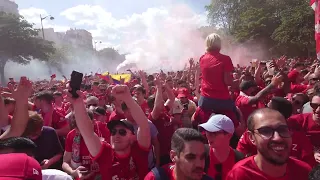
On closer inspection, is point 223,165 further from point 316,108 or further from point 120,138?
point 316,108

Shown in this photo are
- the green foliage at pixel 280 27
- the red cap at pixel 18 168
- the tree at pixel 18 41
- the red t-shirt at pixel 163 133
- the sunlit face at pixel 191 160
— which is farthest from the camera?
the tree at pixel 18 41

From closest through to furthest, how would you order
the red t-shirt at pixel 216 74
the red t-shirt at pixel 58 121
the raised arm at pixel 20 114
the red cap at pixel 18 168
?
the red cap at pixel 18 168 < the raised arm at pixel 20 114 < the red t-shirt at pixel 216 74 < the red t-shirt at pixel 58 121

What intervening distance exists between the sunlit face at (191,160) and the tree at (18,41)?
43.3m

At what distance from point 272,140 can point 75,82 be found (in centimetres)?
181

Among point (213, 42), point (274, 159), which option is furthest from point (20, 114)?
point (213, 42)

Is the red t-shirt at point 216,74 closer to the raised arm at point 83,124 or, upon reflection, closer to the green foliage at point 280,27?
the raised arm at point 83,124

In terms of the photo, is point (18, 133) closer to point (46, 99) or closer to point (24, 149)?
point (24, 149)

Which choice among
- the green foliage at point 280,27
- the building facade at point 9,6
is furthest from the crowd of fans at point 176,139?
the building facade at point 9,6

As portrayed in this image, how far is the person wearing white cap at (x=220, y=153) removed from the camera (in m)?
3.32

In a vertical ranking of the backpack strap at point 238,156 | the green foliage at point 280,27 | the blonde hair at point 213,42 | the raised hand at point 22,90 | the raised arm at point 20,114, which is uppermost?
the green foliage at point 280,27

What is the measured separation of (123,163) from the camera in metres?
3.45

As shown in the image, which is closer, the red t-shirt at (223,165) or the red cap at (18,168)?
the red cap at (18,168)

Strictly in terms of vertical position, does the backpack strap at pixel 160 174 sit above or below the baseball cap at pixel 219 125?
below

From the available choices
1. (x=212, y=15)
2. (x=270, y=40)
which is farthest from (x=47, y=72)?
(x=270, y=40)
